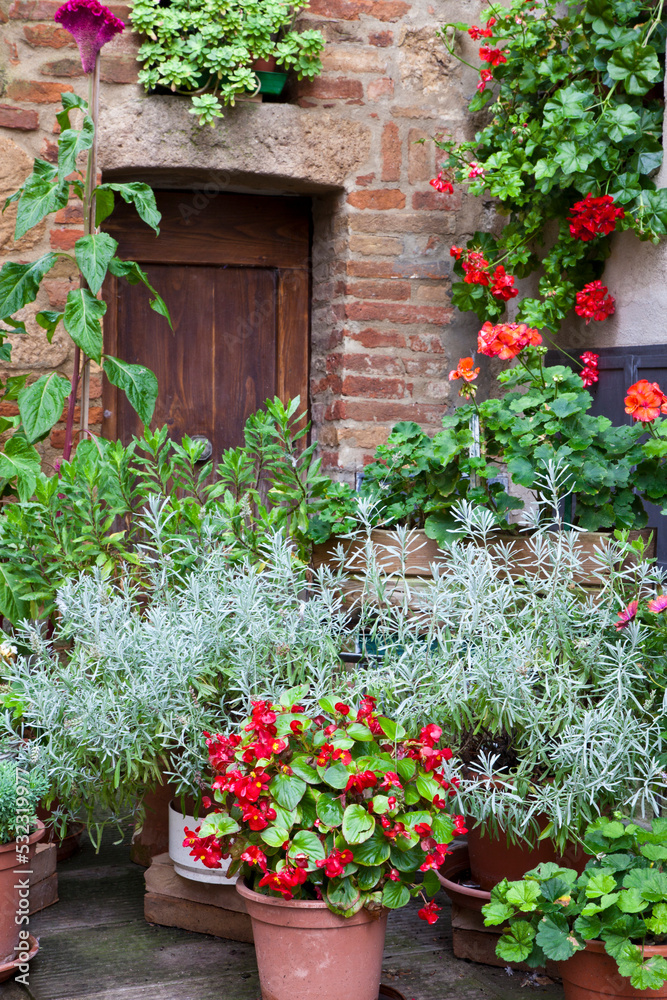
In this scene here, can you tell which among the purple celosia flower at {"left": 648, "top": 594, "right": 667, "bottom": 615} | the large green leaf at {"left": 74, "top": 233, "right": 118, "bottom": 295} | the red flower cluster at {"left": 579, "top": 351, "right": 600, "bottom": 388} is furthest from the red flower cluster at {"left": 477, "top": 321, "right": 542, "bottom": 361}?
the large green leaf at {"left": 74, "top": 233, "right": 118, "bottom": 295}

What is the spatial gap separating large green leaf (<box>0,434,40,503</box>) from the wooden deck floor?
100 cm

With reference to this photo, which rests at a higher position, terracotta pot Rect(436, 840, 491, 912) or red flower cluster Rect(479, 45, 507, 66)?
red flower cluster Rect(479, 45, 507, 66)

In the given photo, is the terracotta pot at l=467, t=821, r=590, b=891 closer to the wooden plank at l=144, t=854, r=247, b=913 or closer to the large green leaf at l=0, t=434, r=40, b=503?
the wooden plank at l=144, t=854, r=247, b=913

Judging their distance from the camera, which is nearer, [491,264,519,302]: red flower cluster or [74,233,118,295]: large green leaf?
[74,233,118,295]: large green leaf

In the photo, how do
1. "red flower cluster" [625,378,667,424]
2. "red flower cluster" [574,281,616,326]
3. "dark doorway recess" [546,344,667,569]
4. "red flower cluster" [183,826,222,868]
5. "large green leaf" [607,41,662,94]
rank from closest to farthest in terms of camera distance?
"red flower cluster" [183,826,222,868] < "red flower cluster" [625,378,667,424] < "dark doorway recess" [546,344,667,569] < "large green leaf" [607,41,662,94] < "red flower cluster" [574,281,616,326]

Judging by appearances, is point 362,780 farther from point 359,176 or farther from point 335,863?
point 359,176

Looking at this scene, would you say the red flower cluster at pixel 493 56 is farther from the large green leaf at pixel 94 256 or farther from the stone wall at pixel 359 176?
the large green leaf at pixel 94 256

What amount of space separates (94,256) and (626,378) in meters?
1.51

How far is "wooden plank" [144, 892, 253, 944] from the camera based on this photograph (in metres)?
1.99

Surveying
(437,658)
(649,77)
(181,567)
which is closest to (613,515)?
(437,658)

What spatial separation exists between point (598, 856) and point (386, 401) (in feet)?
6.17

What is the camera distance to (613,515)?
2230 mm

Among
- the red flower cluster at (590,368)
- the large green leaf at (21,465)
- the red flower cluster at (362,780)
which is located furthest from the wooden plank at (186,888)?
the red flower cluster at (590,368)

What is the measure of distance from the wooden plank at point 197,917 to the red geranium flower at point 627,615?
1015 millimetres
